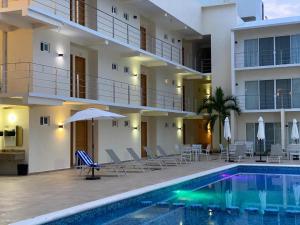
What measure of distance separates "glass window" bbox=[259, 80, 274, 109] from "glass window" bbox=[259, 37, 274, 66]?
1.09 metres

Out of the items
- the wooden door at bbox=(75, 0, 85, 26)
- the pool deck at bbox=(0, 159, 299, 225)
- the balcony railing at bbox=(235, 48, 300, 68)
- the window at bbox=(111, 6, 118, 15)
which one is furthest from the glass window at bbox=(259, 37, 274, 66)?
the pool deck at bbox=(0, 159, 299, 225)

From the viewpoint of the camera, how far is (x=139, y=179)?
41.6 ft

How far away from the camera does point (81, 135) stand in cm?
1797

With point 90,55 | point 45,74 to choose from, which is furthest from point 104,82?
point 45,74

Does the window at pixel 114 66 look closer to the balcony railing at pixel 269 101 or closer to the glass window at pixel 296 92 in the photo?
the balcony railing at pixel 269 101

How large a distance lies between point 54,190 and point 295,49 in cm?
1849

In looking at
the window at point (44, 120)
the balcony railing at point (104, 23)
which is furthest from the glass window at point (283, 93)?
the window at point (44, 120)

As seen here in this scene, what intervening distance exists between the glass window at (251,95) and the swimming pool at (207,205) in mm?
10953

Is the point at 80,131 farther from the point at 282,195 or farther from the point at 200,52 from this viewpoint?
the point at 200,52

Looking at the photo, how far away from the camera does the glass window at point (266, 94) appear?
984 inches

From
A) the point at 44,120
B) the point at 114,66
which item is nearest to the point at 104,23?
the point at 114,66

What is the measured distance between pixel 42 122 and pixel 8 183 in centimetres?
342

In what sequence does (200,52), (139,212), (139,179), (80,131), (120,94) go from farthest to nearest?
1. (200,52)
2. (120,94)
3. (80,131)
4. (139,179)
5. (139,212)

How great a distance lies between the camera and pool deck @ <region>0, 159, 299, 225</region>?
7.89 metres
